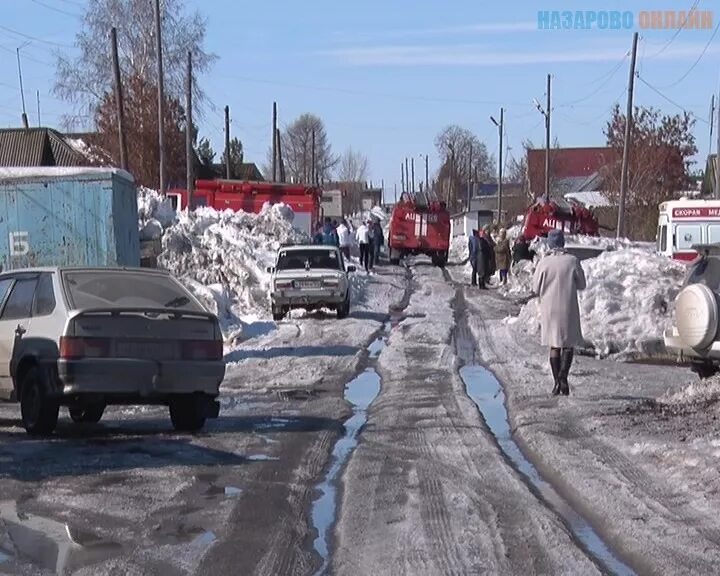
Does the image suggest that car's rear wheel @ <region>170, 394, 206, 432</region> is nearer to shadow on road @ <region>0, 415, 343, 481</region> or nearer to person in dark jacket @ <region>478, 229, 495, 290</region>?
shadow on road @ <region>0, 415, 343, 481</region>

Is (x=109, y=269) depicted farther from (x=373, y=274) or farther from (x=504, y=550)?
(x=373, y=274)

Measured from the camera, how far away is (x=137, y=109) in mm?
59094

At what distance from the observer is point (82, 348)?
1130 cm

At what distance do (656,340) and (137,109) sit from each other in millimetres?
42860

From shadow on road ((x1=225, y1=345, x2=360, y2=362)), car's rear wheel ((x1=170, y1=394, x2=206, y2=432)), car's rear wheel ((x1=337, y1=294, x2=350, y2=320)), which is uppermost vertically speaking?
car's rear wheel ((x1=170, y1=394, x2=206, y2=432))

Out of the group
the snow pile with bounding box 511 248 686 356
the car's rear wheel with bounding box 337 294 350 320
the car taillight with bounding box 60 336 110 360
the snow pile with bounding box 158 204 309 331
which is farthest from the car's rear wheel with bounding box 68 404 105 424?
the snow pile with bounding box 158 204 309 331

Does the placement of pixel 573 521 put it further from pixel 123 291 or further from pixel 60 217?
pixel 60 217

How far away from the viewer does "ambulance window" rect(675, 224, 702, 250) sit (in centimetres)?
3122

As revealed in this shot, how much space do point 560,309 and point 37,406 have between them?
5.77m

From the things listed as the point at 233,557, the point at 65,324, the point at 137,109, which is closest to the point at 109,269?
the point at 65,324

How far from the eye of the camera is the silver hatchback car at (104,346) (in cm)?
1134

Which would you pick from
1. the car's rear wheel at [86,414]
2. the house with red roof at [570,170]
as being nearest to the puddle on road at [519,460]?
the car's rear wheel at [86,414]

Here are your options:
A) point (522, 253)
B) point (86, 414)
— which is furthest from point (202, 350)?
point (522, 253)

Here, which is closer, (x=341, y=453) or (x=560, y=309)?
(x=341, y=453)
